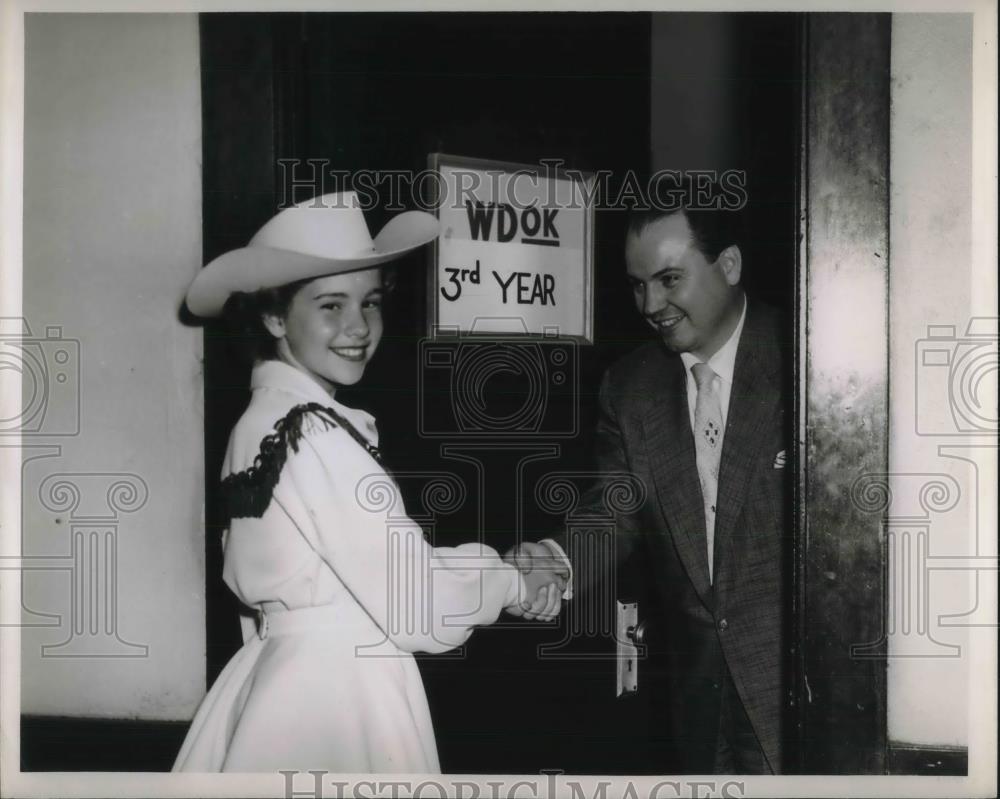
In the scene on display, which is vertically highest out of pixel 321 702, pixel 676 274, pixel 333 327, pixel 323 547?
pixel 676 274

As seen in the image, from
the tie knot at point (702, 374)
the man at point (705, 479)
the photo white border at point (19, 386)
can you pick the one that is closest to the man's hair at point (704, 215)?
the man at point (705, 479)

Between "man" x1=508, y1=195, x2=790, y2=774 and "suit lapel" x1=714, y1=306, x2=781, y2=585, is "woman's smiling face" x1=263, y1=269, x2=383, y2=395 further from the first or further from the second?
"suit lapel" x1=714, y1=306, x2=781, y2=585

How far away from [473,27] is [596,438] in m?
1.31

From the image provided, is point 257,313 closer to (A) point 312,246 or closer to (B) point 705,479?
(A) point 312,246

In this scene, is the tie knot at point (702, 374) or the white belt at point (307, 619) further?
the tie knot at point (702, 374)

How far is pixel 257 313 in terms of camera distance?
326 centimetres

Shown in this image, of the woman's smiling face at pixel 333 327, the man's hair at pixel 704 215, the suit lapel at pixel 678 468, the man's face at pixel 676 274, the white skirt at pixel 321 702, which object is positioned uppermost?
the man's hair at pixel 704 215

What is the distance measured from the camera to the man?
3.28m

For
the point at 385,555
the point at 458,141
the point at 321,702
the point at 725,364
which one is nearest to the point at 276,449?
the point at 385,555

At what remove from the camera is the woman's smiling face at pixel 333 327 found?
127 inches

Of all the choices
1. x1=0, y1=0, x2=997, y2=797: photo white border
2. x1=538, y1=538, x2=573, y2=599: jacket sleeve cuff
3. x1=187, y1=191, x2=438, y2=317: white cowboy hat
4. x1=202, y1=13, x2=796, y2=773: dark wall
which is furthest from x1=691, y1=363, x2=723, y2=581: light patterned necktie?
x1=187, y1=191, x2=438, y2=317: white cowboy hat

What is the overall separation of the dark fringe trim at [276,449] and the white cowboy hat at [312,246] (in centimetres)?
40

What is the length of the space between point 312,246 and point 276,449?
2.01 feet

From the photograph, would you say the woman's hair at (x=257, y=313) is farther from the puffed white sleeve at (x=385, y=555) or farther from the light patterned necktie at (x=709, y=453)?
the light patterned necktie at (x=709, y=453)
